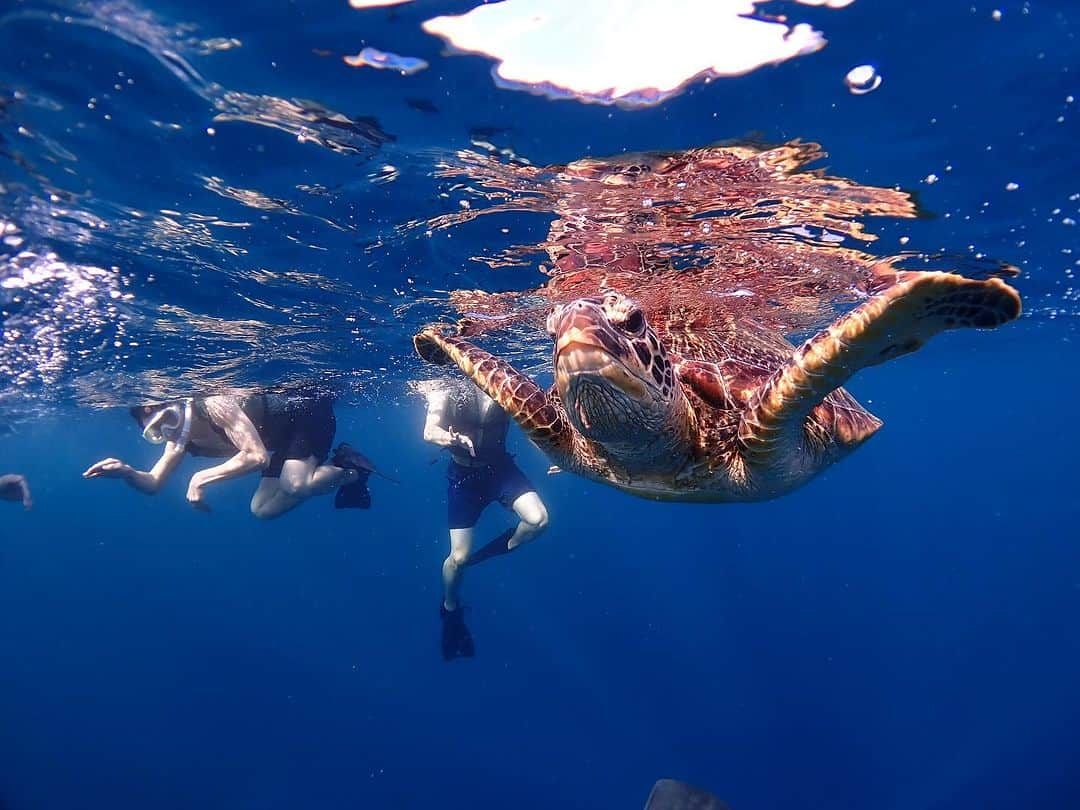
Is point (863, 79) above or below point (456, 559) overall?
above

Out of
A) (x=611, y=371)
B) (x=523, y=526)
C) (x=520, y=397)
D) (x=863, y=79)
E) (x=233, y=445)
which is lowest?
(x=523, y=526)

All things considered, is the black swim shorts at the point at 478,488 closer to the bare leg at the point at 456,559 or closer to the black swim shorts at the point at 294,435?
the bare leg at the point at 456,559

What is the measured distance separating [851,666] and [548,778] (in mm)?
15010

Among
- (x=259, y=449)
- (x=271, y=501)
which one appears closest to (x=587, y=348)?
(x=259, y=449)

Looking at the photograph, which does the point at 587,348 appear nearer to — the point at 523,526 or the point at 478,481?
the point at 523,526

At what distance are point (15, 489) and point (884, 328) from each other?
49.7 ft

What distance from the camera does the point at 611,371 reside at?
3033 mm

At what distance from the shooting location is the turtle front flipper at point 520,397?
474 centimetres

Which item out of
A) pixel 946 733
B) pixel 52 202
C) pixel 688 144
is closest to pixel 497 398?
pixel 688 144

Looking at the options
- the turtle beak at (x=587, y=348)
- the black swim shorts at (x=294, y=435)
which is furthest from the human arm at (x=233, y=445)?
the turtle beak at (x=587, y=348)

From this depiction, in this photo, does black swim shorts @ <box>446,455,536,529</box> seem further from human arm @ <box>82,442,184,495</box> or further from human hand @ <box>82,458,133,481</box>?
human hand @ <box>82,458,133,481</box>

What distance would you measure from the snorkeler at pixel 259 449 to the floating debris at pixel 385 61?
262 inches

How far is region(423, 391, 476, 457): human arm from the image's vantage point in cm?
974

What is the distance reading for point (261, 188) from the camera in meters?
6.24
